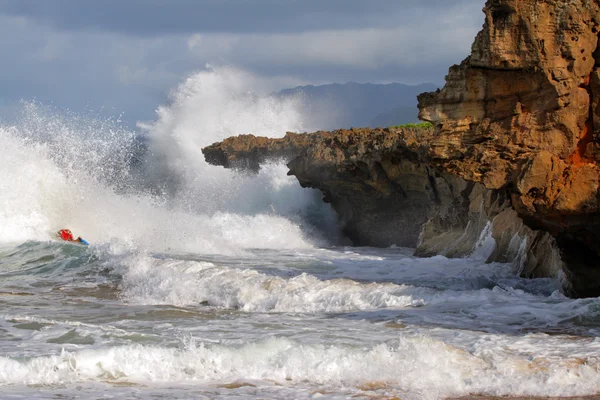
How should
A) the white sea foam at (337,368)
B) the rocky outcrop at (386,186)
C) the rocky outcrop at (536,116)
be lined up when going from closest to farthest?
the white sea foam at (337,368), the rocky outcrop at (536,116), the rocky outcrop at (386,186)

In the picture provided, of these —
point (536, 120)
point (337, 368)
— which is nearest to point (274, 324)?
point (337, 368)

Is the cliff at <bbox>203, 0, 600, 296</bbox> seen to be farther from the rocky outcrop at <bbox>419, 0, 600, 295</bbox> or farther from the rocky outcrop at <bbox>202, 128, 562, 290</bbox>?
the rocky outcrop at <bbox>202, 128, 562, 290</bbox>

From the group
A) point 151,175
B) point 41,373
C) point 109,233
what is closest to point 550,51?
point 41,373

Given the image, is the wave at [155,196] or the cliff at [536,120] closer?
the cliff at [536,120]

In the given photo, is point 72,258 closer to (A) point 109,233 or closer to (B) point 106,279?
(B) point 106,279

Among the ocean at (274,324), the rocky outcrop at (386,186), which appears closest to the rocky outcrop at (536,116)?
the ocean at (274,324)

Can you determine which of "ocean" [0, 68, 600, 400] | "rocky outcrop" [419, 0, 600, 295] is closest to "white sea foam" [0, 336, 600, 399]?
"ocean" [0, 68, 600, 400]

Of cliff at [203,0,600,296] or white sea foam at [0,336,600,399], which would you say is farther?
cliff at [203,0,600,296]

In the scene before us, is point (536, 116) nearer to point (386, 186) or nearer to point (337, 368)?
point (337, 368)

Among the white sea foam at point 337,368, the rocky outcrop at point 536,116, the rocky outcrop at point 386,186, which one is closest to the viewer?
the white sea foam at point 337,368

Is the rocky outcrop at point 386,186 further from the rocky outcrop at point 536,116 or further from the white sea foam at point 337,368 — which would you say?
the white sea foam at point 337,368

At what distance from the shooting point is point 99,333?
8742 millimetres

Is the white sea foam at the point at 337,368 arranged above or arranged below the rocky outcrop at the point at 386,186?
below

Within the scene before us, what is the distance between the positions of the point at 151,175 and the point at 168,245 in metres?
16.9
